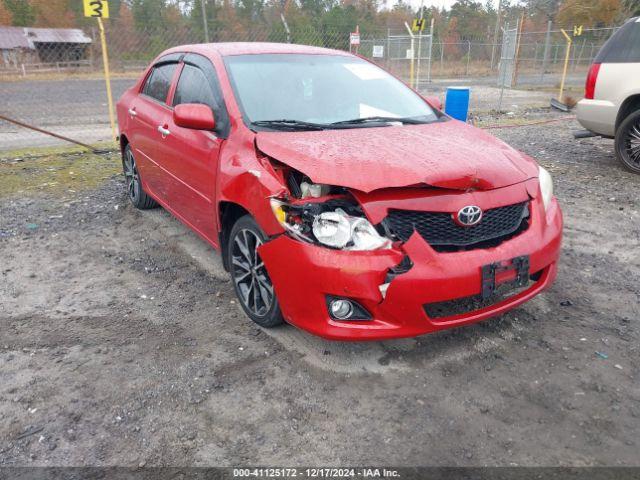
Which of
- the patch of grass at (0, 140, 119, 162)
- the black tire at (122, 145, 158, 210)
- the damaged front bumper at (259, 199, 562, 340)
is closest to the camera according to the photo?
the damaged front bumper at (259, 199, 562, 340)

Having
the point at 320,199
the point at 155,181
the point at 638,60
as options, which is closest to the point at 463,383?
the point at 320,199

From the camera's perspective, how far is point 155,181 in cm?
483

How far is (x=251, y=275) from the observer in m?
3.32

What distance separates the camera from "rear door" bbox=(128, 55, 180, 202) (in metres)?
4.51

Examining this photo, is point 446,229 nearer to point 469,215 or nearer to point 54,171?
point 469,215

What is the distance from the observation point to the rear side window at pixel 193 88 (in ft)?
12.4

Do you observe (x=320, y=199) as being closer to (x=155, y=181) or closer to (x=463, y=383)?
(x=463, y=383)

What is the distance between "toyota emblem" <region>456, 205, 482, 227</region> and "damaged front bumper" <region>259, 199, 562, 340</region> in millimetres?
158

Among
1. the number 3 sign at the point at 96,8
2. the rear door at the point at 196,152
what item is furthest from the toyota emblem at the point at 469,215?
the number 3 sign at the point at 96,8

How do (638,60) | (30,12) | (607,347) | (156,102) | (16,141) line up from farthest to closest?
(30,12)
(16,141)
(638,60)
(156,102)
(607,347)

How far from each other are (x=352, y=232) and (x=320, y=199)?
0.28m

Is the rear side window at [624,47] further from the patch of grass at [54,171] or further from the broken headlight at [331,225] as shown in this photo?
the patch of grass at [54,171]

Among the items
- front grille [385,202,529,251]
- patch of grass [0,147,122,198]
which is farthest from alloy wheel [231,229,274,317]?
patch of grass [0,147,122,198]

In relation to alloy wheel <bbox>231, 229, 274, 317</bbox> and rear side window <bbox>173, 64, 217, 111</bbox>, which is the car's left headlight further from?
rear side window <bbox>173, 64, 217, 111</bbox>
